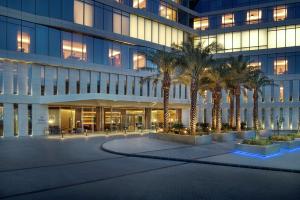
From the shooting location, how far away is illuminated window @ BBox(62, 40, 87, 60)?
130ft

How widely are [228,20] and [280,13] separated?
349 inches

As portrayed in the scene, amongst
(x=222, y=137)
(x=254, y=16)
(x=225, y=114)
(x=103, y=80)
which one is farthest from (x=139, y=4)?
(x=222, y=137)

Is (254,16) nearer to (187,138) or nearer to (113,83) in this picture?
(113,83)

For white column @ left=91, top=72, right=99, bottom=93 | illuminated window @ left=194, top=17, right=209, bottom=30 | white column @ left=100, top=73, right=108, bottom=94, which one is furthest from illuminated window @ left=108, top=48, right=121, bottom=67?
illuminated window @ left=194, top=17, right=209, bottom=30

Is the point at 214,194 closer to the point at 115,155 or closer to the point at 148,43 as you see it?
the point at 115,155

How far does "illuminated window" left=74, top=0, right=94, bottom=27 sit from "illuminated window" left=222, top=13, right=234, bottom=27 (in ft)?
89.2

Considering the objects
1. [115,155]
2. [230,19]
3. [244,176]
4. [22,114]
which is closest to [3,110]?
[22,114]

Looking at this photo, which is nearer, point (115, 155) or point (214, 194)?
point (214, 194)

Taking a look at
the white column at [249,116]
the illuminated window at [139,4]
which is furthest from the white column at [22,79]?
the white column at [249,116]

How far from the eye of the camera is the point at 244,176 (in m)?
14.4

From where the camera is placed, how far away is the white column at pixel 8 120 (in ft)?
114

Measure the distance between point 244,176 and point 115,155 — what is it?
29.2 ft

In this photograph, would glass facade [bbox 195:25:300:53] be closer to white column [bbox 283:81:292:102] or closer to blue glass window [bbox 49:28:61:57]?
white column [bbox 283:81:292:102]

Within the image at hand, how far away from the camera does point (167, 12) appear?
56.0m
